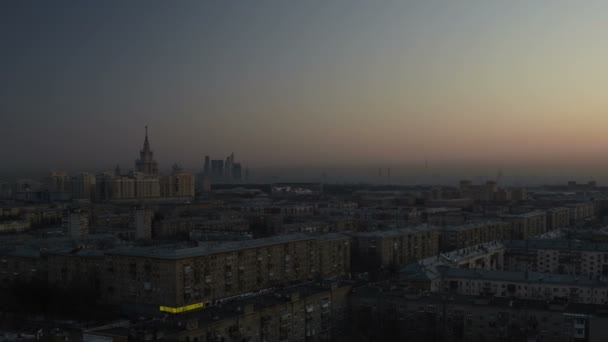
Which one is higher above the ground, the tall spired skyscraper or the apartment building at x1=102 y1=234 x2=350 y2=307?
the tall spired skyscraper

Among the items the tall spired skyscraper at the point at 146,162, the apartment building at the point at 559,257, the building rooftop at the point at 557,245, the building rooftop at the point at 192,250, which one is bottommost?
the apartment building at the point at 559,257

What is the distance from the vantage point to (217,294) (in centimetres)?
999

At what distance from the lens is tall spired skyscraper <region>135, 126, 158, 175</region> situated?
44969mm

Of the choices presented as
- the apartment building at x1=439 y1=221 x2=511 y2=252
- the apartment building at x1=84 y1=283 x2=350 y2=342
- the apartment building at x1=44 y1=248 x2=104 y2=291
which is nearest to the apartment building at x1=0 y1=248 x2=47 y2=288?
the apartment building at x1=44 y1=248 x2=104 y2=291

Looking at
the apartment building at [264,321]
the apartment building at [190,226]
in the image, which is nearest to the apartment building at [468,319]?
the apartment building at [264,321]

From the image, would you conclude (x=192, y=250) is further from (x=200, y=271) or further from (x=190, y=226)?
(x=190, y=226)

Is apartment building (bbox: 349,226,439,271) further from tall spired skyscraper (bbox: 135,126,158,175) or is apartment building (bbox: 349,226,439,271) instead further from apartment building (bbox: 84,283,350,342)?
tall spired skyscraper (bbox: 135,126,158,175)

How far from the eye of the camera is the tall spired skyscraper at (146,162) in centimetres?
4497

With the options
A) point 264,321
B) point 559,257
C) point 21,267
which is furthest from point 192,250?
point 559,257

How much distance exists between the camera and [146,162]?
4516cm

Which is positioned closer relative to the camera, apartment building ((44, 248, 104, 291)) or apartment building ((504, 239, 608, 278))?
apartment building ((44, 248, 104, 291))

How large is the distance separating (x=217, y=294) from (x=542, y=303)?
4.62 metres

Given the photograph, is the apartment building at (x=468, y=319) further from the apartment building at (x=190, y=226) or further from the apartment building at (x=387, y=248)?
the apartment building at (x=190, y=226)

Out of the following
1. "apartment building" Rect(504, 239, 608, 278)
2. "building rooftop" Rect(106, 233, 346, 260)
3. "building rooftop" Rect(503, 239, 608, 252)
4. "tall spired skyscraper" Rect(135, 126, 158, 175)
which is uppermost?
"tall spired skyscraper" Rect(135, 126, 158, 175)
